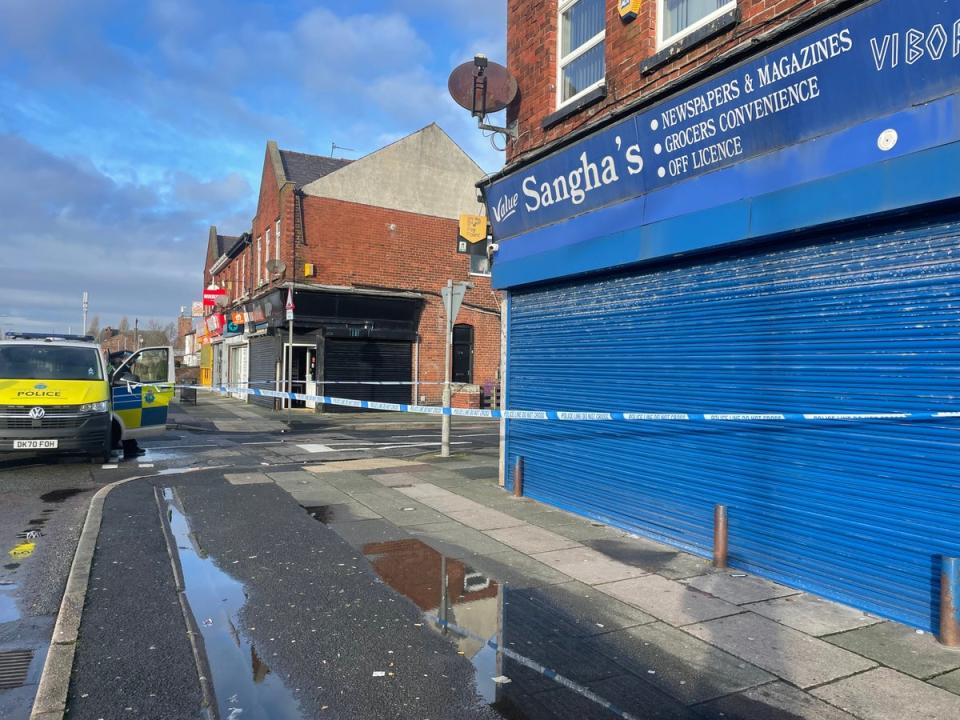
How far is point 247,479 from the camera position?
32.1 ft

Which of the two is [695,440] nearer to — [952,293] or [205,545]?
[952,293]

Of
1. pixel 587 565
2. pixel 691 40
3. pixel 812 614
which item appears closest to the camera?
pixel 812 614

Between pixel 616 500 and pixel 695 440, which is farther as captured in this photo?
pixel 616 500

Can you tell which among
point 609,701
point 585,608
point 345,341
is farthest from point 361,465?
point 345,341

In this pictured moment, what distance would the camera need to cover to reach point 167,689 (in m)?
3.62

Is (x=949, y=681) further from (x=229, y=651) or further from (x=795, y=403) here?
(x=229, y=651)

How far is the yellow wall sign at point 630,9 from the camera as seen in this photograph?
7.28 metres

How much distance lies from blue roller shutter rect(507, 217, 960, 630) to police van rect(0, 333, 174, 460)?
7585 mm

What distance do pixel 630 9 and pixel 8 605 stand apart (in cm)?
773

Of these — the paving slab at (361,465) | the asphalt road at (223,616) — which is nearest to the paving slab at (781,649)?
the asphalt road at (223,616)

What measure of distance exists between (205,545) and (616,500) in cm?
411

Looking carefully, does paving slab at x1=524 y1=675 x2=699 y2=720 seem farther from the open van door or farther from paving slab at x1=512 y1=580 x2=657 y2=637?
the open van door

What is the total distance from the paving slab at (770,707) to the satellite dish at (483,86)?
7843mm

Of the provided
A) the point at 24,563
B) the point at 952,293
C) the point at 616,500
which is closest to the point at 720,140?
the point at 952,293
